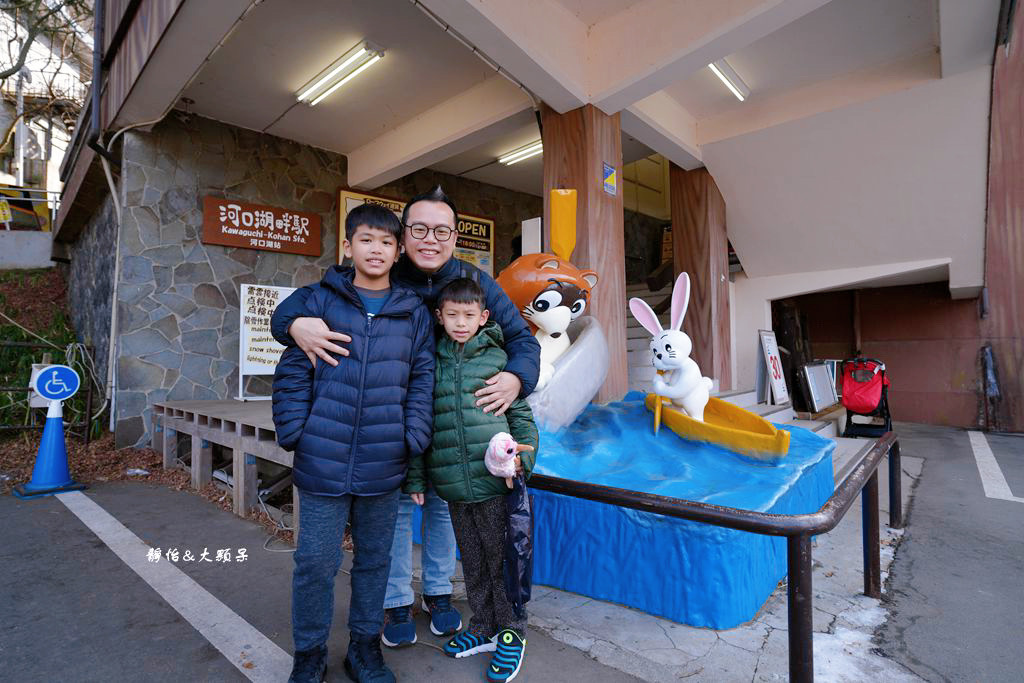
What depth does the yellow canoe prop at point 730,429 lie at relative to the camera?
9.43ft

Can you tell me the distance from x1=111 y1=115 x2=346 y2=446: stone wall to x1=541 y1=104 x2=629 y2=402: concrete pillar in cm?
363

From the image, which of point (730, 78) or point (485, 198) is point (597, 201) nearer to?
point (730, 78)

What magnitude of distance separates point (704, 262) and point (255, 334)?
5.40m

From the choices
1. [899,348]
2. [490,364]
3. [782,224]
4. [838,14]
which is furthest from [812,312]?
[490,364]

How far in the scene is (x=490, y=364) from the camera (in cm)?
185

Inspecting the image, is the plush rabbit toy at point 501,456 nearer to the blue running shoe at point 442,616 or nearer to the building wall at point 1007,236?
the blue running shoe at point 442,616

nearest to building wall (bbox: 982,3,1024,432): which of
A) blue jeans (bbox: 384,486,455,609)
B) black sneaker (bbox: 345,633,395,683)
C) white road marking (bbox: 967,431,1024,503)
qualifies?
white road marking (bbox: 967,431,1024,503)

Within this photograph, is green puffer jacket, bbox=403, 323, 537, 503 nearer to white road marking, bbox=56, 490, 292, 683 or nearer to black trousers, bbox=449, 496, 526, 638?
black trousers, bbox=449, 496, 526, 638

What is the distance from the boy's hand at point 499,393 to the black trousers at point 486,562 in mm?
321

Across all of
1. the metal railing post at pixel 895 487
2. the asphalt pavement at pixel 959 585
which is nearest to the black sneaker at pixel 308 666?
the asphalt pavement at pixel 959 585

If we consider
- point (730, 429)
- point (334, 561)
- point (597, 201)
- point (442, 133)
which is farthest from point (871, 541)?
point (442, 133)

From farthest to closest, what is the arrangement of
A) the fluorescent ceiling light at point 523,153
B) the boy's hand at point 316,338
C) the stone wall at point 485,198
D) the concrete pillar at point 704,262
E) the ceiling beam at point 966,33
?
the stone wall at point 485,198 → the fluorescent ceiling light at point 523,153 → the concrete pillar at point 704,262 → the ceiling beam at point 966,33 → the boy's hand at point 316,338

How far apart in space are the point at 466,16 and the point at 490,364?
9.20 feet

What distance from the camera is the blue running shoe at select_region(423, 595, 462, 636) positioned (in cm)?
209
